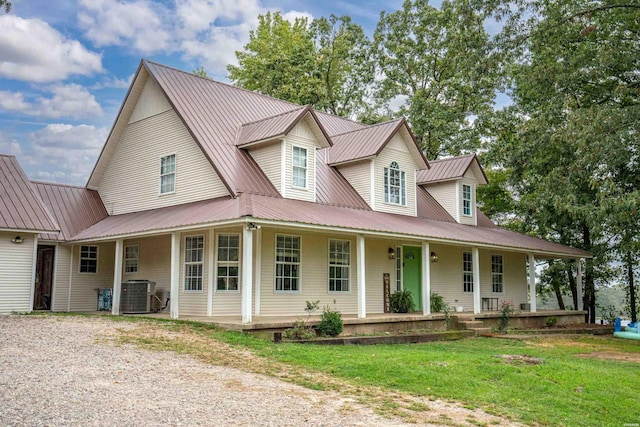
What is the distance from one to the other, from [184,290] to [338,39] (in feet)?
73.7

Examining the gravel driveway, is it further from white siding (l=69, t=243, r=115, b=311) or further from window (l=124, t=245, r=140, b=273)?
white siding (l=69, t=243, r=115, b=311)

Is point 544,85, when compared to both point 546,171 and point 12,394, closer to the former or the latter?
point 546,171

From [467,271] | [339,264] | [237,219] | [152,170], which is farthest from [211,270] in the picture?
[467,271]

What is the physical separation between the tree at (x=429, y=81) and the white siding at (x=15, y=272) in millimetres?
19505

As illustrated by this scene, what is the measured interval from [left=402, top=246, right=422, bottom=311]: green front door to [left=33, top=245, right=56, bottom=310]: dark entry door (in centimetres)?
1117

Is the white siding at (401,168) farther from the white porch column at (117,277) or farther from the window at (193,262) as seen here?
the white porch column at (117,277)

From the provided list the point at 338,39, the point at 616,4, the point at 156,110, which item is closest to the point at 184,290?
the point at 156,110

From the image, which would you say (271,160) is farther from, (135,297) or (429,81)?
(429,81)

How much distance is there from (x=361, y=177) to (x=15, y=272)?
10665mm

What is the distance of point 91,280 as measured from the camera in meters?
19.5

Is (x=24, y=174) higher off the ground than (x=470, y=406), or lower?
higher

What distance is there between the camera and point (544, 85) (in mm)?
18969

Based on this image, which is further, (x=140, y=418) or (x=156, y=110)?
(x=156, y=110)

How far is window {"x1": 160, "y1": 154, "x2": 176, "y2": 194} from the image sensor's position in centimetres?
1811
